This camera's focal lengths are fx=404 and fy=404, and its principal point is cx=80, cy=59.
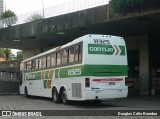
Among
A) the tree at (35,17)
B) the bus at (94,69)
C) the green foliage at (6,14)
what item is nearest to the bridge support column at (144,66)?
the tree at (35,17)

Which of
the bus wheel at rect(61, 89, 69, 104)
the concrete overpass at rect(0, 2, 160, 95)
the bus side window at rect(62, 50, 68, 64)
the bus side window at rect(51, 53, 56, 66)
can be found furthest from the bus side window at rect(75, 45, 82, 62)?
the concrete overpass at rect(0, 2, 160, 95)

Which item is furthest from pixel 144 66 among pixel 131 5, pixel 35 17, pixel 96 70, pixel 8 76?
pixel 8 76

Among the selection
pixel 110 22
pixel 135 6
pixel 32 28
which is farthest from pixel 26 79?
pixel 135 6

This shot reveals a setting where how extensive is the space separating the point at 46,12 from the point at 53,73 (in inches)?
347

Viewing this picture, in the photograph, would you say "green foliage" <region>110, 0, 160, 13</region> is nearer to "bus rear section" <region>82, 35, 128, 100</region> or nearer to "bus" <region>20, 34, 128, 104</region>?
"bus" <region>20, 34, 128, 104</region>

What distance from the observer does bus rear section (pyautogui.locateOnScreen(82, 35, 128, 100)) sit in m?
18.6

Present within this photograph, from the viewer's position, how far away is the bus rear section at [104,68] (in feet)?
61.1

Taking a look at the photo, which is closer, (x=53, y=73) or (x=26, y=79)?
(x=53, y=73)

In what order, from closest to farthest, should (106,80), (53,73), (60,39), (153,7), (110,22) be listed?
(106,80) < (153,7) < (53,73) < (110,22) < (60,39)

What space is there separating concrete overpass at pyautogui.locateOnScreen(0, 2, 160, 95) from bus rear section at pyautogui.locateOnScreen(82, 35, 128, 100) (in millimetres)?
3654

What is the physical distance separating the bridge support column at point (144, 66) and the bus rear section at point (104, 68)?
36.4ft

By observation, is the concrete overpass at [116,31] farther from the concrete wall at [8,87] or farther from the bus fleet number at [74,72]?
the bus fleet number at [74,72]

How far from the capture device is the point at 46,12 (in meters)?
30.6

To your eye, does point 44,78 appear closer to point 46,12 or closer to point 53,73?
point 53,73
